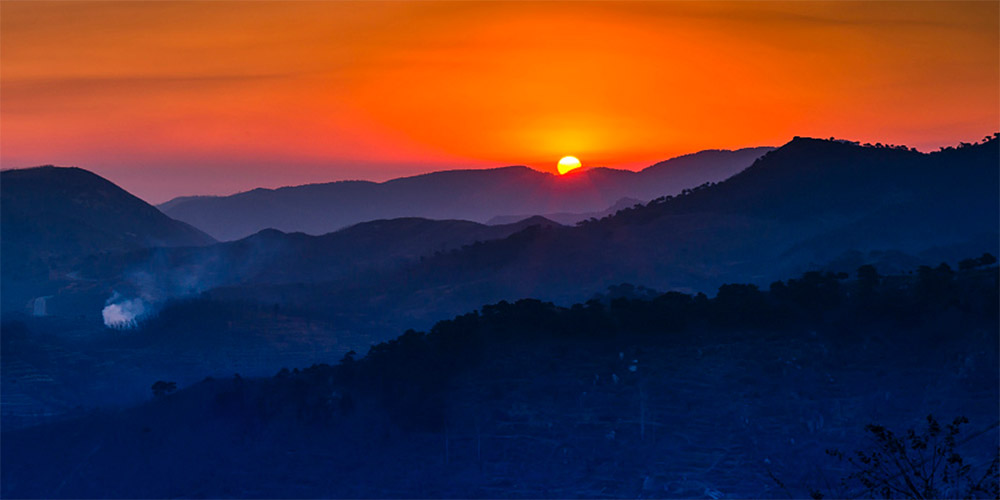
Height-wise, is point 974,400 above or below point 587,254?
below

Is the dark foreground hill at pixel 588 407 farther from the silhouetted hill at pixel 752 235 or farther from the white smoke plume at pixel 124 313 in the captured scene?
the white smoke plume at pixel 124 313

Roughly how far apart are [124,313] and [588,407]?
97119 millimetres

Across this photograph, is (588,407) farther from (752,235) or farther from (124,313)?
(124,313)

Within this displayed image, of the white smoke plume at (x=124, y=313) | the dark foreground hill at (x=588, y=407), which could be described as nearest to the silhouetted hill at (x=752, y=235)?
the white smoke plume at (x=124, y=313)

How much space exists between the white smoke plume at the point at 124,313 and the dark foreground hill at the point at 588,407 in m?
63.9

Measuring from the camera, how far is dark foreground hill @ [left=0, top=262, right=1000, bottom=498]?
207 ft

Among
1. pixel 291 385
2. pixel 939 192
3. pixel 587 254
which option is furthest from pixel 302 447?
pixel 939 192

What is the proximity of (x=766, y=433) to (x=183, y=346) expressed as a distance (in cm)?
8024

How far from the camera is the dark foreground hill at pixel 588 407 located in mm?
63062

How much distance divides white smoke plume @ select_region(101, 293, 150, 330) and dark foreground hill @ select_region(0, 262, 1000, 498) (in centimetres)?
6393

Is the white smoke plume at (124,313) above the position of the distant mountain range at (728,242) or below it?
below

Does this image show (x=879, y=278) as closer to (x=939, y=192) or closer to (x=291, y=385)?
(x=291, y=385)

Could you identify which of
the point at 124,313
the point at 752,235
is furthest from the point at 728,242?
the point at 124,313

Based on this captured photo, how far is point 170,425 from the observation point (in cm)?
7662
